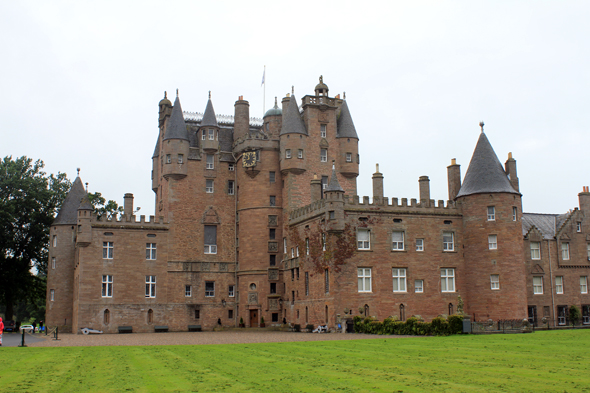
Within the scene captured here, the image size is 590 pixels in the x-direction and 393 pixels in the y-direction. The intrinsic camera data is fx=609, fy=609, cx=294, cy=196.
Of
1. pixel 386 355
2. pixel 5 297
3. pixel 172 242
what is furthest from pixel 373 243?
pixel 5 297

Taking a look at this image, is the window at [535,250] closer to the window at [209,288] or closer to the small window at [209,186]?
the window at [209,288]

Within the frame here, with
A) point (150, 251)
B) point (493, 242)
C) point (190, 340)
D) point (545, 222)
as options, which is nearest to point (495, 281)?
point (493, 242)

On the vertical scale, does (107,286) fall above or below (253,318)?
above

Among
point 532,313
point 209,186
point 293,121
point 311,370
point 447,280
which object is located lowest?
point 311,370

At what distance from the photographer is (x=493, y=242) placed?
52219 millimetres

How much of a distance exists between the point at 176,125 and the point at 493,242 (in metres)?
31.8

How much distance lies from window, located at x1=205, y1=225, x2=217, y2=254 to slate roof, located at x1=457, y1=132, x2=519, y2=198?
926 inches

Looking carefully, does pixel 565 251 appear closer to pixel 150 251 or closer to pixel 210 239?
pixel 210 239

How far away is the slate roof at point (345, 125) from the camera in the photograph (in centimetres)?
6060

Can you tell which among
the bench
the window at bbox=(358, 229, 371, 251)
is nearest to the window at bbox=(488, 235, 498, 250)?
the window at bbox=(358, 229, 371, 251)

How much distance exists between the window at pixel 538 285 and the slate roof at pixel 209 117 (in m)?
34.2

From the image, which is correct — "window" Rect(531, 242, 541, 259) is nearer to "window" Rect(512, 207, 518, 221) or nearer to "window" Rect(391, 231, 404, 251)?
"window" Rect(512, 207, 518, 221)

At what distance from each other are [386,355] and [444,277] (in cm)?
3052

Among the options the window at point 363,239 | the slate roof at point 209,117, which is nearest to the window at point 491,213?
the window at point 363,239
